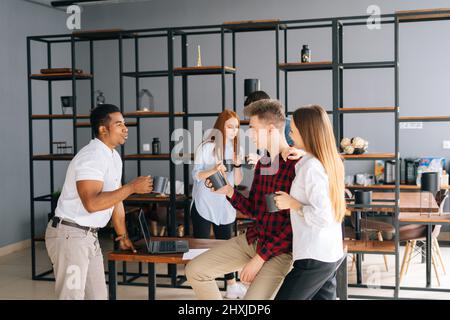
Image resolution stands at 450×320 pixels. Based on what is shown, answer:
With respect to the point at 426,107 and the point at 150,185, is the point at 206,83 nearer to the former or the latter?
the point at 426,107

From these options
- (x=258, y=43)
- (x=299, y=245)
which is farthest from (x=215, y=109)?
(x=299, y=245)

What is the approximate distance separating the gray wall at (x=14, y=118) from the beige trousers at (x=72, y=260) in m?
4.20

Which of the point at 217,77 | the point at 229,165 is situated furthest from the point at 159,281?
the point at 217,77

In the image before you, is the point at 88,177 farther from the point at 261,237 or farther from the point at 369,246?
the point at 369,246

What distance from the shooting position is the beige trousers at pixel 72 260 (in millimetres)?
3250

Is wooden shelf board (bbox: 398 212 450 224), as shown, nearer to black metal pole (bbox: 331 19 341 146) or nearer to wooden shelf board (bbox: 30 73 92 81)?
black metal pole (bbox: 331 19 341 146)

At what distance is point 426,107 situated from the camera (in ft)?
24.6

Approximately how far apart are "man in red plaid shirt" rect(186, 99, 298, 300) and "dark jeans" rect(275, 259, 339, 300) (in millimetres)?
186

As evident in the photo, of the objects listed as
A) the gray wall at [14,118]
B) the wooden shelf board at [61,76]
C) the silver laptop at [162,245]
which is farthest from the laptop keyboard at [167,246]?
the gray wall at [14,118]

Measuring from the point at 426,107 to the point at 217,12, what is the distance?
298 cm

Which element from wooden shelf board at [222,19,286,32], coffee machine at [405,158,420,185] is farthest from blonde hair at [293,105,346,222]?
coffee machine at [405,158,420,185]

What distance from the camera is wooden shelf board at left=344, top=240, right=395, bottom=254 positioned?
5.00 meters

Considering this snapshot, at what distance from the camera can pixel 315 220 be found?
2.66 meters

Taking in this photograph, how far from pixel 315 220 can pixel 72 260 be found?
4.56 feet
